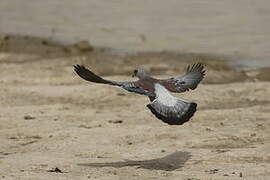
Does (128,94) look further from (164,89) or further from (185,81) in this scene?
(164,89)

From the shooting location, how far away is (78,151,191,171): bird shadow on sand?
23.3 feet

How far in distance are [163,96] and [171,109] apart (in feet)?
0.66

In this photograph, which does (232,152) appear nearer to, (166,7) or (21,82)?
(21,82)

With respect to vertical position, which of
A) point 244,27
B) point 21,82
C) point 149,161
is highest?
point 244,27

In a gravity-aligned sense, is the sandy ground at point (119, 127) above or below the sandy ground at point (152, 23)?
below

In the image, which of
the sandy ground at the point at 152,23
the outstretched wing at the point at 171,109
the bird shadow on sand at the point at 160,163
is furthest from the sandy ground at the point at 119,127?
the sandy ground at the point at 152,23

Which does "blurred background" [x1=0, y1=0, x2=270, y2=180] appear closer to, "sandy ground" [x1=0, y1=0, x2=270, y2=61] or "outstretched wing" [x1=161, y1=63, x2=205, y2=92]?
"sandy ground" [x1=0, y1=0, x2=270, y2=61]

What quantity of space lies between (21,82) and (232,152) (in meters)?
3.71

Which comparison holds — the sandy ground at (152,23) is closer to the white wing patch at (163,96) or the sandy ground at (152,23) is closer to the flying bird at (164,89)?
the flying bird at (164,89)

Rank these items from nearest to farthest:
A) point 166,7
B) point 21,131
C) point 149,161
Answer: point 149,161 < point 21,131 < point 166,7

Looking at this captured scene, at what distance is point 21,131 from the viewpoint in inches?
332

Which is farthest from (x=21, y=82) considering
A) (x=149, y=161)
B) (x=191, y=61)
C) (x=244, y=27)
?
(x=244, y=27)

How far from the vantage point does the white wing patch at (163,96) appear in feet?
22.2

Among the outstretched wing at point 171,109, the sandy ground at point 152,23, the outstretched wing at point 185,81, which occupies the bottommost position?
the outstretched wing at point 171,109
